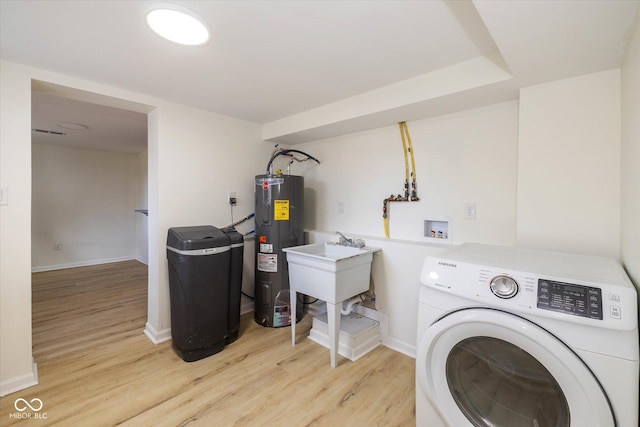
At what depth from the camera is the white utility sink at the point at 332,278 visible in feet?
6.53

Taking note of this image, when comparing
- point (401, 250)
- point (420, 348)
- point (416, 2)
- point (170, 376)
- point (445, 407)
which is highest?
point (416, 2)

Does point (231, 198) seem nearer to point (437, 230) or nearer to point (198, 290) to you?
point (198, 290)

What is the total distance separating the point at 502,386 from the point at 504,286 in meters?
0.43

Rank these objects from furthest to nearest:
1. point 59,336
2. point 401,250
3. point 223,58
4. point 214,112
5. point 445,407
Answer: point 214,112
point 59,336
point 401,250
point 223,58
point 445,407

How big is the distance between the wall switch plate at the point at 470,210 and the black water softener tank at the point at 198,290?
1.82 meters

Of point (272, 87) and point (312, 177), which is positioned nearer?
point (272, 87)

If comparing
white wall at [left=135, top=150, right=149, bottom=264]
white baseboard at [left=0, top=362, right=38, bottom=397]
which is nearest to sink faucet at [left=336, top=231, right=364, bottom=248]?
white baseboard at [left=0, top=362, right=38, bottom=397]

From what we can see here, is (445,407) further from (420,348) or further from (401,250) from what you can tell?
(401,250)

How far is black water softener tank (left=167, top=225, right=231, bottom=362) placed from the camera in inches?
80.6

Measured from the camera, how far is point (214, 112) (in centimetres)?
265

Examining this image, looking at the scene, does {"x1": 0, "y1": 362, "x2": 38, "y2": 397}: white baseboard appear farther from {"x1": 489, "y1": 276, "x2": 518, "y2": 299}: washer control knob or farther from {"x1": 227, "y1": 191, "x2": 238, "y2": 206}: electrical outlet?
{"x1": 489, "y1": 276, "x2": 518, "y2": 299}: washer control knob

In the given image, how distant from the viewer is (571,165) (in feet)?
4.99

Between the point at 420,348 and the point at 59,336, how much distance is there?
2983mm

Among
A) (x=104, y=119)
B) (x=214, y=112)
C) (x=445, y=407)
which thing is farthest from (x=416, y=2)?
(x=104, y=119)
